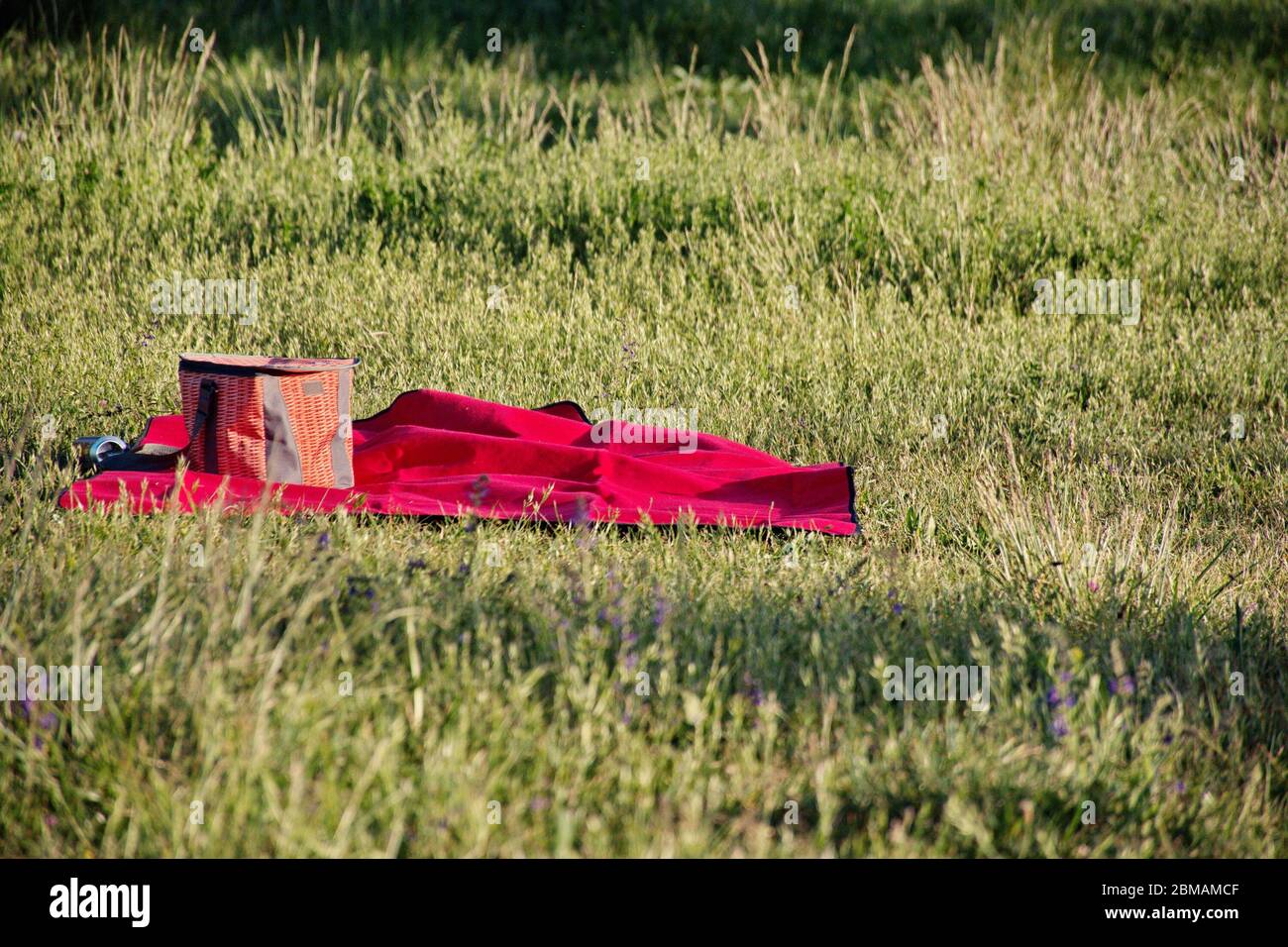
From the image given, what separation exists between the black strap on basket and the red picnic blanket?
120 mm

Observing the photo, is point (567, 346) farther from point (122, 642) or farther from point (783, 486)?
point (122, 642)

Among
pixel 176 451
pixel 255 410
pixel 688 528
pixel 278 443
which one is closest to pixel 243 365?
pixel 255 410

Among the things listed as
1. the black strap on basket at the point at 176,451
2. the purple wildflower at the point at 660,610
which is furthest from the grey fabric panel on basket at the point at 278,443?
the purple wildflower at the point at 660,610

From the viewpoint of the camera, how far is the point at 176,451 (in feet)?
14.0

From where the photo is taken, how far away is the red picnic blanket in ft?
12.9

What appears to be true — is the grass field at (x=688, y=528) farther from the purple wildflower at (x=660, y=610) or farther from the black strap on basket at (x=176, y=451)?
the black strap on basket at (x=176, y=451)

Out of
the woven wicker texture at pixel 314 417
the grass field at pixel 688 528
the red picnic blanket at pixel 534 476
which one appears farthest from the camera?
the woven wicker texture at pixel 314 417

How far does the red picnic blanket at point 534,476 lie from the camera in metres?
3.95

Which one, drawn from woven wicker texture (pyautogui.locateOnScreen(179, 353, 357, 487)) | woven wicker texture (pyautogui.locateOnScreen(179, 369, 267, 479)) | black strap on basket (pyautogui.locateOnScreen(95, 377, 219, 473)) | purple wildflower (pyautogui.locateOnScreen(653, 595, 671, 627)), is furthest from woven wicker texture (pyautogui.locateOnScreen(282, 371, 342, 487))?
purple wildflower (pyautogui.locateOnScreen(653, 595, 671, 627))

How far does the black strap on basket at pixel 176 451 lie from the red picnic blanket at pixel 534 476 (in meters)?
0.12

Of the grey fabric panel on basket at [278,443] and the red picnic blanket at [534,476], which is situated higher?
the grey fabric panel on basket at [278,443]

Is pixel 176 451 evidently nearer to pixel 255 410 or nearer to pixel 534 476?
pixel 255 410

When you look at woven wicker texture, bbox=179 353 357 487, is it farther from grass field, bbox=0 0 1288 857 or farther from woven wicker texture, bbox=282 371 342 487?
grass field, bbox=0 0 1288 857

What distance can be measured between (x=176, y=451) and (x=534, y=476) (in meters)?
1.36
